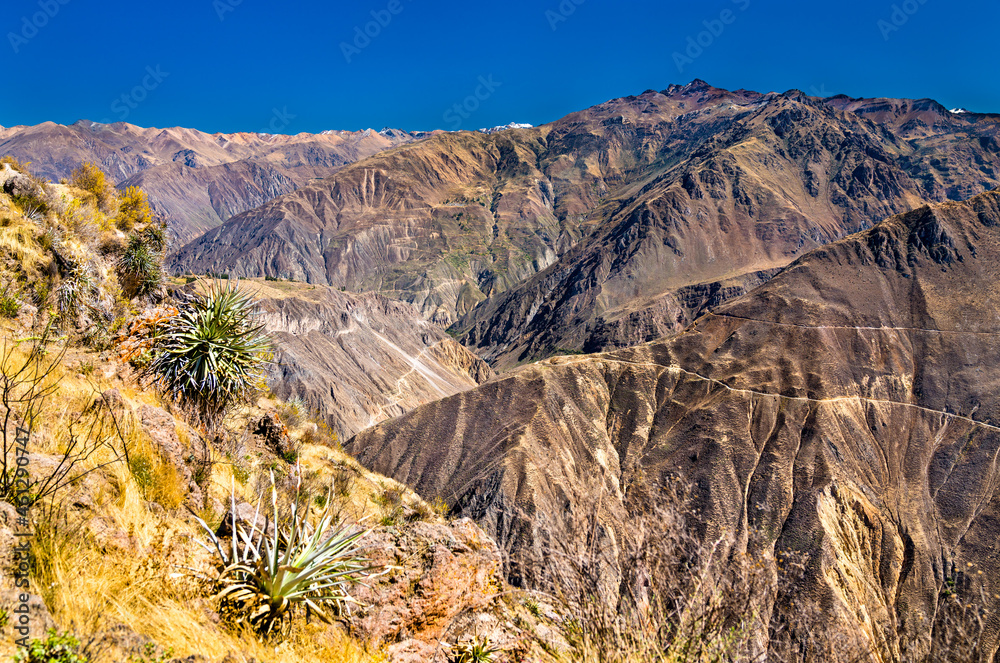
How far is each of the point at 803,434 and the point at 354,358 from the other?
2925 inches

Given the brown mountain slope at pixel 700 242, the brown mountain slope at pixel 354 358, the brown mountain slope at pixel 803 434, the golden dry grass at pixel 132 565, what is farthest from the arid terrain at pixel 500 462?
the brown mountain slope at pixel 700 242

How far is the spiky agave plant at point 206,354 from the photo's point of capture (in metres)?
10.9

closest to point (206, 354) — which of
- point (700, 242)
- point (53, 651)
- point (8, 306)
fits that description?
point (8, 306)

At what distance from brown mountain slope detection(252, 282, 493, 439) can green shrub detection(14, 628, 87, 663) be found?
7710 cm

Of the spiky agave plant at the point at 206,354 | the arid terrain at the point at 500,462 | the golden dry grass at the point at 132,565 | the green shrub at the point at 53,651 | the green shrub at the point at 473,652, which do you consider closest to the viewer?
the green shrub at the point at 53,651

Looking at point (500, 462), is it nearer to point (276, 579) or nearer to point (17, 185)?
point (17, 185)

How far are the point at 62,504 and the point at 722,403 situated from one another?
55.1 meters

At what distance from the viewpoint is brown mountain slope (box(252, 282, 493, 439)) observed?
82.7 meters

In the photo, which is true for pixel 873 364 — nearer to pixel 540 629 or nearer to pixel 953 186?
pixel 540 629

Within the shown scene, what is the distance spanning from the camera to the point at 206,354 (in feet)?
36.2

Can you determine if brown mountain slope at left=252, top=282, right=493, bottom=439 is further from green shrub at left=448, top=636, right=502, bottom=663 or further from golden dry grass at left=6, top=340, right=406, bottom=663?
green shrub at left=448, top=636, right=502, bottom=663

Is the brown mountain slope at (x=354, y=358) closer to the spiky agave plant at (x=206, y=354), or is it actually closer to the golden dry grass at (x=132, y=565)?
the spiky agave plant at (x=206, y=354)

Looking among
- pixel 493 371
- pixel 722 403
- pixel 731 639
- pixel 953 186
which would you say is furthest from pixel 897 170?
pixel 731 639

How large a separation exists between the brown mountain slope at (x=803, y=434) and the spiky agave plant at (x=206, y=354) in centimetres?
2849
